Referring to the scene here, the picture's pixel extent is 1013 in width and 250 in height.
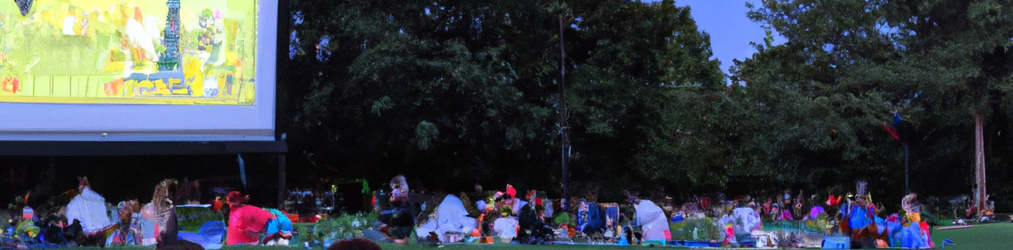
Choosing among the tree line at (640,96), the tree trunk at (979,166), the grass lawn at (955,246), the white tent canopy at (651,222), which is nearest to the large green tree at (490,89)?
the tree line at (640,96)

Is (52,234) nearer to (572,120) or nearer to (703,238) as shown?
(703,238)

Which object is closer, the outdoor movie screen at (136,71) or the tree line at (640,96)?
the outdoor movie screen at (136,71)

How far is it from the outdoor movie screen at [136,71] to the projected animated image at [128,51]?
0.01 metres

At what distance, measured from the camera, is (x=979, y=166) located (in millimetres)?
25953

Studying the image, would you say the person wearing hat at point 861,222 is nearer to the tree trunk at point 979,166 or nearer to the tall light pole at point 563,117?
the tall light pole at point 563,117

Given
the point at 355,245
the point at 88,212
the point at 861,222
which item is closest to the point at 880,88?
the point at 861,222

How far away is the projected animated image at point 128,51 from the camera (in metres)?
12.5

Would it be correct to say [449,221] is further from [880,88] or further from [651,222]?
[880,88]

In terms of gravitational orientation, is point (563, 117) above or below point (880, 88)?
below

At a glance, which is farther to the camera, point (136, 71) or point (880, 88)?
point (880, 88)

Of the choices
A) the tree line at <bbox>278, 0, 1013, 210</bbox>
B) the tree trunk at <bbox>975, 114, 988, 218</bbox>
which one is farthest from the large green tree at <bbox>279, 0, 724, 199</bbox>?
the tree trunk at <bbox>975, 114, 988, 218</bbox>

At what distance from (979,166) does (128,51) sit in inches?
816

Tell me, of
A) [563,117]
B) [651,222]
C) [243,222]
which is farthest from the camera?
[563,117]

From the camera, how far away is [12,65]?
40.9 feet
